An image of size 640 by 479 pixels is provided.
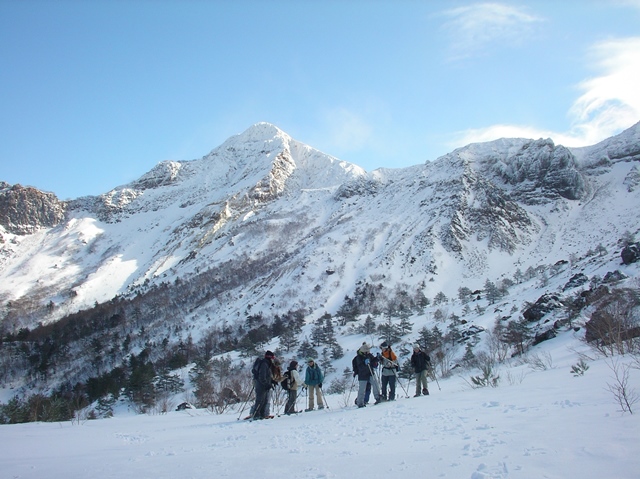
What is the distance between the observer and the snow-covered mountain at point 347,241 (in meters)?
90.4

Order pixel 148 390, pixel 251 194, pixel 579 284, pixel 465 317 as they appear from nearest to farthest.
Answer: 1. pixel 579 284
2. pixel 148 390
3. pixel 465 317
4. pixel 251 194

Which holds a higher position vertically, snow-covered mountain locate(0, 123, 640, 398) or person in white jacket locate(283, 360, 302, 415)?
snow-covered mountain locate(0, 123, 640, 398)

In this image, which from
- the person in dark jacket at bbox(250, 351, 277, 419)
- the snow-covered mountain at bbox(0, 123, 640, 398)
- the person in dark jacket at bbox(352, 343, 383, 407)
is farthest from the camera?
the snow-covered mountain at bbox(0, 123, 640, 398)

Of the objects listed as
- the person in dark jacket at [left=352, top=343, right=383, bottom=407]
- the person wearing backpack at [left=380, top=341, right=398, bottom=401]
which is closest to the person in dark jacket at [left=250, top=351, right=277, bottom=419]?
the person in dark jacket at [left=352, top=343, right=383, bottom=407]

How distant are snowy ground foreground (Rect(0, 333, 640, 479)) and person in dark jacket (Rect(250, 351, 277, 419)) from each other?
1.66 m

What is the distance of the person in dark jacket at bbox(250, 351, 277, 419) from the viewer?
11.0 metres

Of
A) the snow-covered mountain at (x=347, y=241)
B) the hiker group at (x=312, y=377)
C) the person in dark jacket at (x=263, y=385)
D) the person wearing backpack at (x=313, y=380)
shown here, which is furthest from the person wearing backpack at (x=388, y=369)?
the snow-covered mountain at (x=347, y=241)

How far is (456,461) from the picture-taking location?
4281 millimetres

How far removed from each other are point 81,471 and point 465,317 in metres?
53.0

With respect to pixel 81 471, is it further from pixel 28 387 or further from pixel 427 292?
pixel 28 387

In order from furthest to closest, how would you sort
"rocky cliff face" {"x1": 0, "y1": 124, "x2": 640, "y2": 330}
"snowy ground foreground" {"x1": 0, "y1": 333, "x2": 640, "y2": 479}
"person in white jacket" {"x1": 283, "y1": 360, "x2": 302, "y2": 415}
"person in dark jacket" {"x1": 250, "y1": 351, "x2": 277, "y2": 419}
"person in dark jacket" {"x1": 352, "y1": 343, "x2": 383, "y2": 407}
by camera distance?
"rocky cliff face" {"x1": 0, "y1": 124, "x2": 640, "y2": 330}, "person in white jacket" {"x1": 283, "y1": 360, "x2": 302, "y2": 415}, "person in dark jacket" {"x1": 352, "y1": 343, "x2": 383, "y2": 407}, "person in dark jacket" {"x1": 250, "y1": 351, "x2": 277, "y2": 419}, "snowy ground foreground" {"x1": 0, "y1": 333, "x2": 640, "y2": 479}

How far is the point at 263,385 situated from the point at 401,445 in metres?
6.18

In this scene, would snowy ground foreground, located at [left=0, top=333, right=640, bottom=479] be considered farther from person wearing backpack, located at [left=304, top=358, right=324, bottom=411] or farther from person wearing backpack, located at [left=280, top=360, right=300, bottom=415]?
person wearing backpack, located at [left=304, top=358, right=324, bottom=411]

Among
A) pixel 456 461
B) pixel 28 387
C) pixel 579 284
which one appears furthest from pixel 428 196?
pixel 456 461
